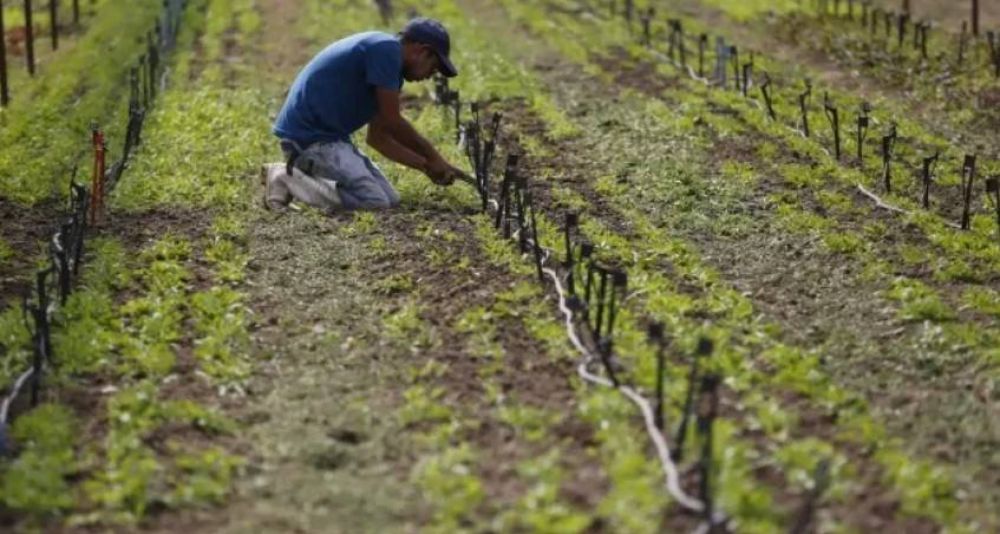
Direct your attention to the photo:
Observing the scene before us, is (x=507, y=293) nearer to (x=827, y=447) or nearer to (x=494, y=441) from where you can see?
(x=494, y=441)

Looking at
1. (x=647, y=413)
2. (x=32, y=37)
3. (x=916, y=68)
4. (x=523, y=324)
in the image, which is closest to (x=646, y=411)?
(x=647, y=413)

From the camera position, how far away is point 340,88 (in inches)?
415

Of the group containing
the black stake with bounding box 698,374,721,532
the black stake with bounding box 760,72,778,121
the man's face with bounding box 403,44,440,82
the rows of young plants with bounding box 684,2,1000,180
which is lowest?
the rows of young plants with bounding box 684,2,1000,180

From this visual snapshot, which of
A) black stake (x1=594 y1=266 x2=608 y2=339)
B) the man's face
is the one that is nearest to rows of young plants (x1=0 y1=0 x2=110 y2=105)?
the man's face

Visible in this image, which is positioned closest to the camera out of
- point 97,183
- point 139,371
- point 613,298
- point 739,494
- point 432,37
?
point 739,494

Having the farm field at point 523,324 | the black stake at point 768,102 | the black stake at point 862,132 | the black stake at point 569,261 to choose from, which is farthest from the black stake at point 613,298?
the black stake at point 768,102

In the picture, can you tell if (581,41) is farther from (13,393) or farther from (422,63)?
Result: (13,393)

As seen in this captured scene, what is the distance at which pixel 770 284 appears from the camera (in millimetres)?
8773

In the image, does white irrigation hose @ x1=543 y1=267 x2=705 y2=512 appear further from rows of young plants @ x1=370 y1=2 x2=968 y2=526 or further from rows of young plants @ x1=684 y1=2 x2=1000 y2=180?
rows of young plants @ x1=684 y1=2 x2=1000 y2=180

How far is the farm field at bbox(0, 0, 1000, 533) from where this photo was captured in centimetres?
586

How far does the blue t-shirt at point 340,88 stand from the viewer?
1012 cm

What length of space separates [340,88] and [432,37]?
0.97 meters

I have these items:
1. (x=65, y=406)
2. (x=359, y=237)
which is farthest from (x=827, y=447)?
(x=359, y=237)

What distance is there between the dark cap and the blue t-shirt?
19 cm
